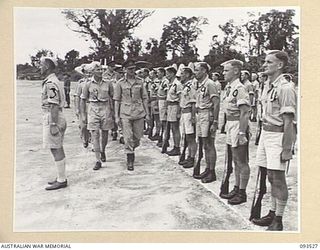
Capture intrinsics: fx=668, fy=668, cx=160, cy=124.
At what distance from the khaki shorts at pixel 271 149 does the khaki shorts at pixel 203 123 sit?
0.17 metres

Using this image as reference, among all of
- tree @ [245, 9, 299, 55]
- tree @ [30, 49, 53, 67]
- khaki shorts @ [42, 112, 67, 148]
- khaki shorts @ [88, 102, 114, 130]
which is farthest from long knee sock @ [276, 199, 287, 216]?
tree @ [30, 49, 53, 67]

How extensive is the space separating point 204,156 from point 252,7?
0.46 meters

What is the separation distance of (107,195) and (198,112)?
365 mm

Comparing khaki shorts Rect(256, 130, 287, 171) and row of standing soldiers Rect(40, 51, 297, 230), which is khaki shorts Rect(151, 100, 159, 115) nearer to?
row of standing soldiers Rect(40, 51, 297, 230)

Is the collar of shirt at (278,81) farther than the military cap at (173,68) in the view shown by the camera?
No

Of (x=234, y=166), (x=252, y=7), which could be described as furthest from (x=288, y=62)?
(x=234, y=166)

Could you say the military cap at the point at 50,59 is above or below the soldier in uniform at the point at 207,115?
above

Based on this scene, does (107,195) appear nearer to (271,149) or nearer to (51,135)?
(51,135)

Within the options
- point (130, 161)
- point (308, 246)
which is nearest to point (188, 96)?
point (130, 161)

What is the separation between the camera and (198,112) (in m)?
2.00

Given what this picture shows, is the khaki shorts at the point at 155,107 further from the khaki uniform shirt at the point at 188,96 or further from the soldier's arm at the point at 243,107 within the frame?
the soldier's arm at the point at 243,107

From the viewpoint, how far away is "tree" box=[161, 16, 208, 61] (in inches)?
76.3

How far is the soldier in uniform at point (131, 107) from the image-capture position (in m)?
2.01

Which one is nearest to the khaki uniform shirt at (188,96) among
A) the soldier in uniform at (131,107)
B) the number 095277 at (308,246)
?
the soldier in uniform at (131,107)
